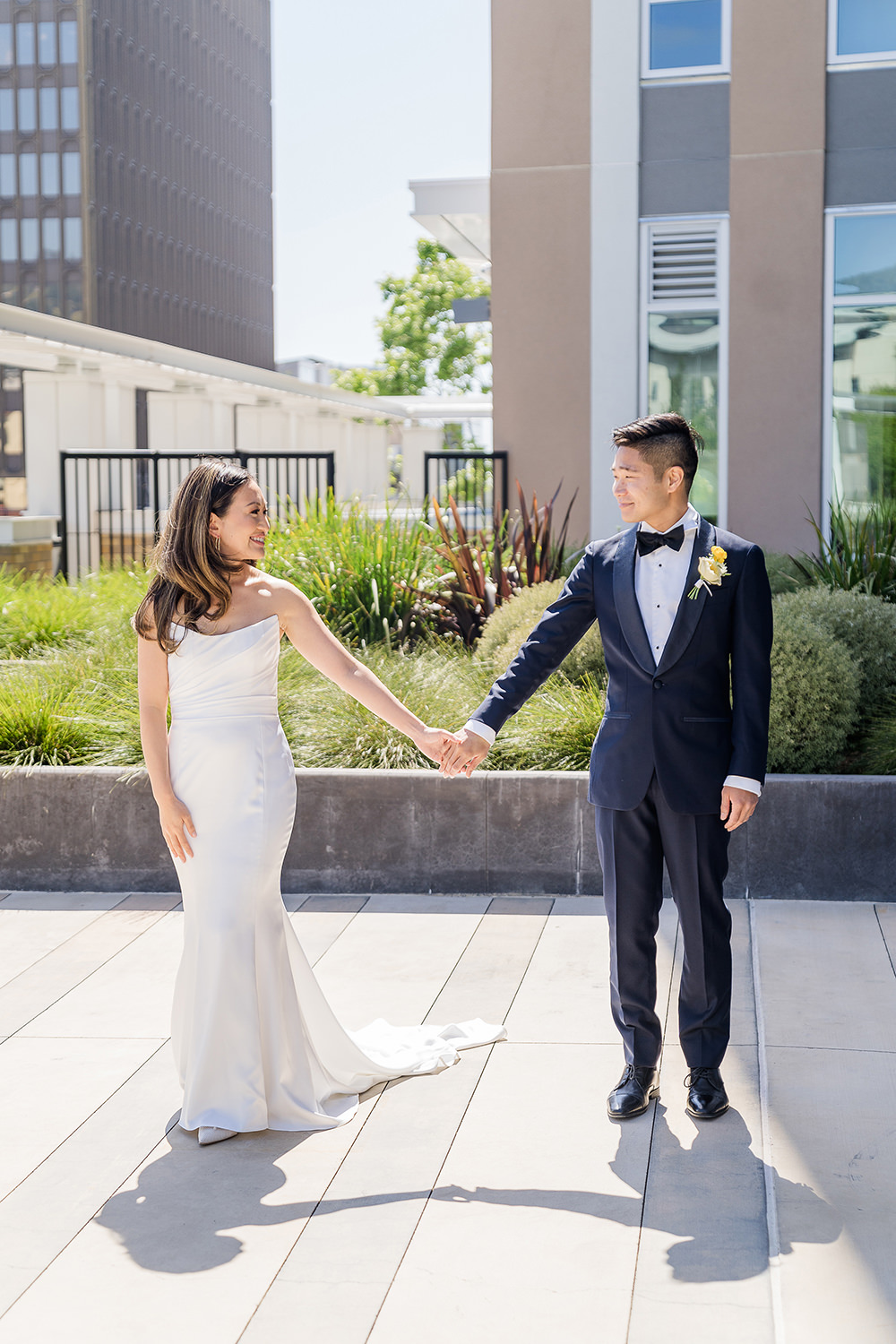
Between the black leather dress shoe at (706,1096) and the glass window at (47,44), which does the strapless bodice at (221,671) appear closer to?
the black leather dress shoe at (706,1096)

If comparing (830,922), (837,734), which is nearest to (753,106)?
(837,734)

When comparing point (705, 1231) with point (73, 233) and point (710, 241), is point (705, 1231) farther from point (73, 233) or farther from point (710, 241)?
point (73, 233)

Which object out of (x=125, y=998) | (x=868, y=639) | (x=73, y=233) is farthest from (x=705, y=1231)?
(x=73, y=233)

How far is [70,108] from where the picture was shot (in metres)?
66.8

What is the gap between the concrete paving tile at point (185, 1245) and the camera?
3.09 meters

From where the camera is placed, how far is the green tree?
193 feet

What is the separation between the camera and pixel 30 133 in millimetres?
67562

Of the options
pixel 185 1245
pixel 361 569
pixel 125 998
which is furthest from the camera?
pixel 361 569

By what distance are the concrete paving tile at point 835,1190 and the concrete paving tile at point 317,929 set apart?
2138 millimetres

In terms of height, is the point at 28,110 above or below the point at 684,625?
above

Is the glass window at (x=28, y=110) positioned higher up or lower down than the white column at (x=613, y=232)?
higher up

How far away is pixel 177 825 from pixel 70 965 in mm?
1980

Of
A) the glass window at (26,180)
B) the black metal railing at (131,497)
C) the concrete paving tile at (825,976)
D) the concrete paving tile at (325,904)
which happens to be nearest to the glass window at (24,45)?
the glass window at (26,180)

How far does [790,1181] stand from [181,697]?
7.39ft
